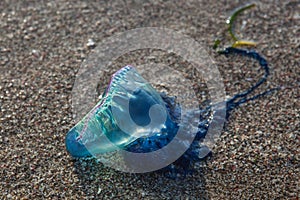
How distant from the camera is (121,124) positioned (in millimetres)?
1780

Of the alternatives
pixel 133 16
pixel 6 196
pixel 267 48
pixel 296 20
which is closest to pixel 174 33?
pixel 133 16

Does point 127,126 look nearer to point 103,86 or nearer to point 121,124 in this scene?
point 121,124

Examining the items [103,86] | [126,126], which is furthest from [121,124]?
[103,86]

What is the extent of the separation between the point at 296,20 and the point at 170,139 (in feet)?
3.10

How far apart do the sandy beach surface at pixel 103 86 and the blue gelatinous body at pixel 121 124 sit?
0.24ft

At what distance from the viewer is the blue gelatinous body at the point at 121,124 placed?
5.86ft

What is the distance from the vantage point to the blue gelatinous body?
5.86ft

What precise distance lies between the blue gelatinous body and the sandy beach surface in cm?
7

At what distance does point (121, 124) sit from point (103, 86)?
14.3 inches

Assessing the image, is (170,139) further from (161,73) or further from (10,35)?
(10,35)

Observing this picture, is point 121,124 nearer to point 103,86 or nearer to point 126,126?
point 126,126

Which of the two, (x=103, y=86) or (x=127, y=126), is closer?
(x=127, y=126)

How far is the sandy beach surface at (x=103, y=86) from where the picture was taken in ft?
5.81

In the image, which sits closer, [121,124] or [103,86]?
[121,124]
